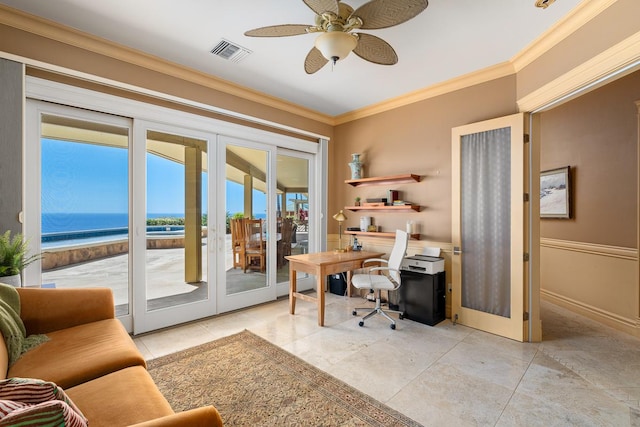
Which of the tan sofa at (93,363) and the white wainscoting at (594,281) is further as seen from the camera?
the white wainscoting at (594,281)

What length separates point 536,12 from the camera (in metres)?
2.37

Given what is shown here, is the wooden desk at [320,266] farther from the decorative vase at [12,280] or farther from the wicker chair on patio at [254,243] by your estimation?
the decorative vase at [12,280]

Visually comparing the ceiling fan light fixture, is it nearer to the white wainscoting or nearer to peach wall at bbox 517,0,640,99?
peach wall at bbox 517,0,640,99

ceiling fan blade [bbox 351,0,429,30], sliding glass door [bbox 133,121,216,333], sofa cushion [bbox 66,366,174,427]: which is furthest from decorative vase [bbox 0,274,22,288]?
ceiling fan blade [bbox 351,0,429,30]

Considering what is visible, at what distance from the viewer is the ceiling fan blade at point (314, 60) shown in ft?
7.88

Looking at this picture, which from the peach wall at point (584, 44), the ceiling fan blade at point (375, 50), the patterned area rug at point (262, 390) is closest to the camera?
the patterned area rug at point (262, 390)

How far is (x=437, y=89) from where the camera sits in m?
3.77

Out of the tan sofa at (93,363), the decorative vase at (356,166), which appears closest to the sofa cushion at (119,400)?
the tan sofa at (93,363)

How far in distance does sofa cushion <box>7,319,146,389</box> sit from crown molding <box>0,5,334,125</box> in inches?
96.7

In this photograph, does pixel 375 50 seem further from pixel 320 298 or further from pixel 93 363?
pixel 93 363

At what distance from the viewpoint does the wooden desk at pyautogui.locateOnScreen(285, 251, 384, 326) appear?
11.2ft

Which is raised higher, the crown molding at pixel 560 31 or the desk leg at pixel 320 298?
the crown molding at pixel 560 31

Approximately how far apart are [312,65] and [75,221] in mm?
2651

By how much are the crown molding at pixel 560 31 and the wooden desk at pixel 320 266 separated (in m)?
2.70
